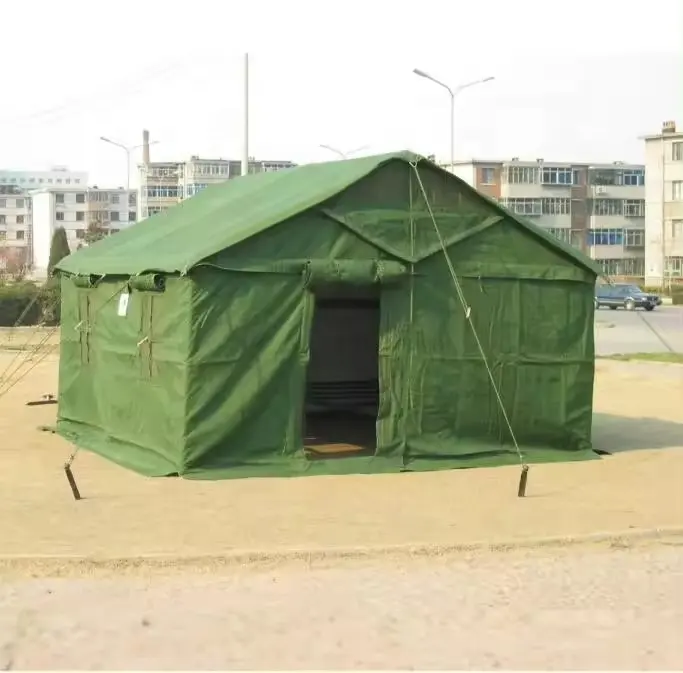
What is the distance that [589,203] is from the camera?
305 feet

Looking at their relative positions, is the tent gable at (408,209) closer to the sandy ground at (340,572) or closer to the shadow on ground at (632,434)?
the sandy ground at (340,572)

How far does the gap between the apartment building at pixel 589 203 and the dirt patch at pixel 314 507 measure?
79134 mm

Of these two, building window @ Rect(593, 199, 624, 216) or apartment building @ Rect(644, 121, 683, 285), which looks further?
building window @ Rect(593, 199, 624, 216)

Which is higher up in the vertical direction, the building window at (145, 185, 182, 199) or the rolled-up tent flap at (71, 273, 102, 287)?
the building window at (145, 185, 182, 199)

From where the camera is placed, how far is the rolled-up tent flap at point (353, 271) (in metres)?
11.6

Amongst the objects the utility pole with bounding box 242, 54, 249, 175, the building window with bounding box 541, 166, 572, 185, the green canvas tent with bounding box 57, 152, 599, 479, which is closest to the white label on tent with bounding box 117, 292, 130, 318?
the green canvas tent with bounding box 57, 152, 599, 479

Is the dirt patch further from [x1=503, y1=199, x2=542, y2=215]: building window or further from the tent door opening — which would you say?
[x1=503, y1=199, x2=542, y2=215]: building window

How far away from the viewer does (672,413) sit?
17.5 meters

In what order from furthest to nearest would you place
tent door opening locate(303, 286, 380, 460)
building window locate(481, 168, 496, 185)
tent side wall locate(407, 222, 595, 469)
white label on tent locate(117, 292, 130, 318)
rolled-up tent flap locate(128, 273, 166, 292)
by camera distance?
building window locate(481, 168, 496, 185) < tent door opening locate(303, 286, 380, 460) < white label on tent locate(117, 292, 130, 318) < tent side wall locate(407, 222, 595, 469) < rolled-up tent flap locate(128, 273, 166, 292)

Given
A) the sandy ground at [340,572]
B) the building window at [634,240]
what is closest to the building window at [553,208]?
the building window at [634,240]

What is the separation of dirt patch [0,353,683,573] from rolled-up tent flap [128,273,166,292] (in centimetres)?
186

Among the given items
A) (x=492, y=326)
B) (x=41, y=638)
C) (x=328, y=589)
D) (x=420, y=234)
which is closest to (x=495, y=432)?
(x=492, y=326)

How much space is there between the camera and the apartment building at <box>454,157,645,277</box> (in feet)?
299

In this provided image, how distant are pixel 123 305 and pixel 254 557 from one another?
17.2 feet
